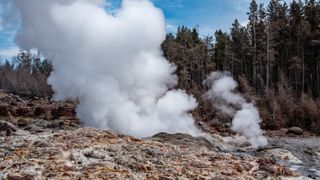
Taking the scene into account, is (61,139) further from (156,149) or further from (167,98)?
(167,98)

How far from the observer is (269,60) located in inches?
2940

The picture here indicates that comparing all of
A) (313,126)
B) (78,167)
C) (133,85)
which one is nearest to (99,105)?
(133,85)

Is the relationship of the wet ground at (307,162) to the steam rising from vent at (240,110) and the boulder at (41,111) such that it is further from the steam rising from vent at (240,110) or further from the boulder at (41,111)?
the boulder at (41,111)

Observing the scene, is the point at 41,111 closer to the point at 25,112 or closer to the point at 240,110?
the point at 25,112

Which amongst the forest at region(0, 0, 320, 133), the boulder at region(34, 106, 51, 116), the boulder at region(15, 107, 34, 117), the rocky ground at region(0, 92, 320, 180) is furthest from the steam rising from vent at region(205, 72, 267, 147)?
the boulder at region(15, 107, 34, 117)

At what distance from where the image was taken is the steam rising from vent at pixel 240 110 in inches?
1776

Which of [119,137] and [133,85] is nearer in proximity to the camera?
[119,137]

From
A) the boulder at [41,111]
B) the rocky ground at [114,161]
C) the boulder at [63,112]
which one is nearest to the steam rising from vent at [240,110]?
the rocky ground at [114,161]

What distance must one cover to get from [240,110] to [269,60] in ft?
86.1

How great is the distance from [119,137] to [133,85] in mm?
10790

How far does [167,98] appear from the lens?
43906mm

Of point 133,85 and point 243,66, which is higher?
point 243,66

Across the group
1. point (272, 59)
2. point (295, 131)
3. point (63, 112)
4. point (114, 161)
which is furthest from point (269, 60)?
point (114, 161)

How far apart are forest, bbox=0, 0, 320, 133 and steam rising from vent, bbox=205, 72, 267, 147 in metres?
1.59
